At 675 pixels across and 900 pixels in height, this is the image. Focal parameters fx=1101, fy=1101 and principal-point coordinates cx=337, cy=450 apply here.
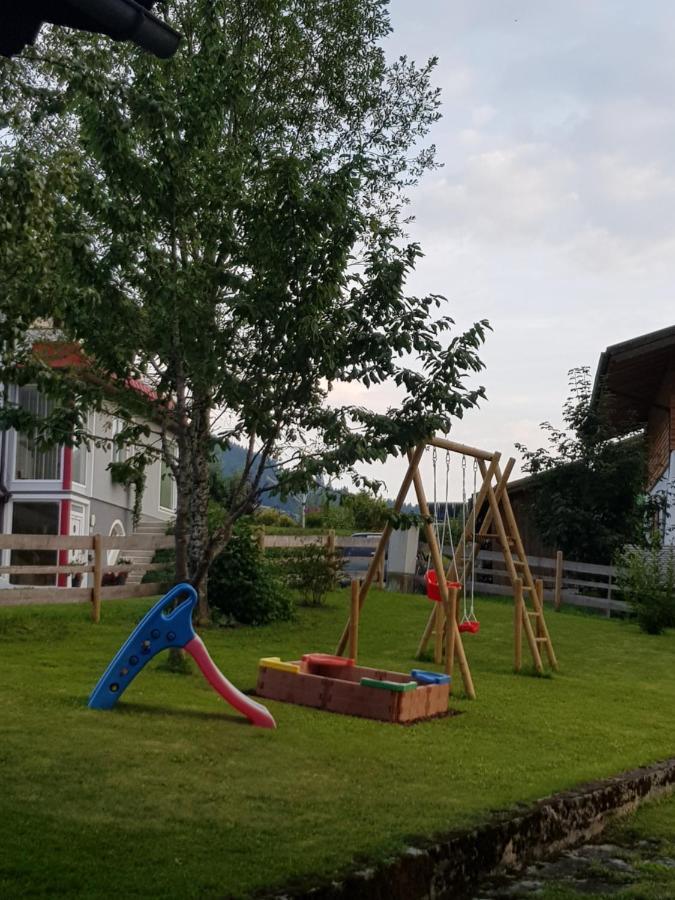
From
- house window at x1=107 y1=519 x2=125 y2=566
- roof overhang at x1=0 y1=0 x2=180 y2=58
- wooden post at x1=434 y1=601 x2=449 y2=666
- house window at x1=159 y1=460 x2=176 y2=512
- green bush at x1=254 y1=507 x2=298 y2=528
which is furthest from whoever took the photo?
green bush at x1=254 y1=507 x2=298 y2=528

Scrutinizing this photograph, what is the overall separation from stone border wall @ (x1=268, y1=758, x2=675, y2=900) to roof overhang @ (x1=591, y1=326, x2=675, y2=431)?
20.3 metres

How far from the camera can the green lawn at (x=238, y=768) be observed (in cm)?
545

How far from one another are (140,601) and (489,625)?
259 inches

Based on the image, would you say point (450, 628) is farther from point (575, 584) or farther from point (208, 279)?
point (575, 584)

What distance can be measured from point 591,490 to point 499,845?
22.4 metres

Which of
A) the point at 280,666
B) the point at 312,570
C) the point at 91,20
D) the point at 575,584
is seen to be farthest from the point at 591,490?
the point at 91,20

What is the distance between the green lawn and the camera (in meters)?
5.45

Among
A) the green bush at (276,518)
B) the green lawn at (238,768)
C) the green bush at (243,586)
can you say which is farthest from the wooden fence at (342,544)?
the green bush at (276,518)

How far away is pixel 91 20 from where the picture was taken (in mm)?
4266

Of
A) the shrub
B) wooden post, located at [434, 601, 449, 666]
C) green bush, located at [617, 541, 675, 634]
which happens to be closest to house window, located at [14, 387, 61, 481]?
the shrub

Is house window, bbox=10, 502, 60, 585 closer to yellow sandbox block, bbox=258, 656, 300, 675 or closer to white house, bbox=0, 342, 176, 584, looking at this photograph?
white house, bbox=0, 342, 176, 584

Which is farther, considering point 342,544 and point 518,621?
point 342,544

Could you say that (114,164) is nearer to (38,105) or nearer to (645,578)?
(38,105)

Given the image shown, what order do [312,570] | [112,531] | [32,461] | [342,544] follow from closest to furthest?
[312,570]
[342,544]
[32,461]
[112,531]
